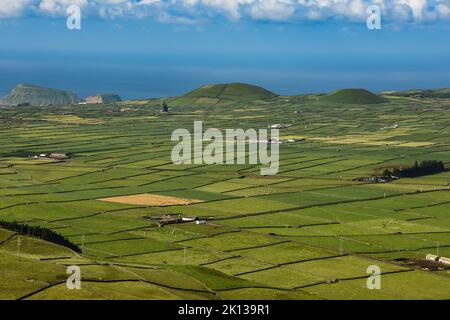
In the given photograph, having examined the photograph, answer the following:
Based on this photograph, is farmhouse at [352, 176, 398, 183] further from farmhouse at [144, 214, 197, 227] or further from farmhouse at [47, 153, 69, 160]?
farmhouse at [47, 153, 69, 160]

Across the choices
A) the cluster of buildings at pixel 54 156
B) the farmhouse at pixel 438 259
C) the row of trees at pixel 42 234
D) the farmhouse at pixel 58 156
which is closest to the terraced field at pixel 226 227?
the farmhouse at pixel 438 259

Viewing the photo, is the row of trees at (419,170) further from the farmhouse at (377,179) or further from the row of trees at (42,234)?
the row of trees at (42,234)

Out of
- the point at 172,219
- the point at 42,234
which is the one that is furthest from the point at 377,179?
the point at 42,234

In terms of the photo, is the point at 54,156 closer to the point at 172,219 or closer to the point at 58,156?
the point at 58,156

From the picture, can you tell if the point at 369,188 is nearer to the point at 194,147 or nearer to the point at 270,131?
the point at 194,147

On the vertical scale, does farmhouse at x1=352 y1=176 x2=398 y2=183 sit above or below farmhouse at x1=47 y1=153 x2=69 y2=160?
below

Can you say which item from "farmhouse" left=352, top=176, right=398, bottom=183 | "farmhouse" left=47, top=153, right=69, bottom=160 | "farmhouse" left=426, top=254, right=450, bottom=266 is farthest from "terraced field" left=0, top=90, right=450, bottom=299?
"farmhouse" left=352, top=176, right=398, bottom=183

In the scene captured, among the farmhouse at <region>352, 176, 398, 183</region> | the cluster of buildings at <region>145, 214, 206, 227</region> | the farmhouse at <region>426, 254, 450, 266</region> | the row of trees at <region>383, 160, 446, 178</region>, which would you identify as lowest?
the farmhouse at <region>426, 254, 450, 266</region>
